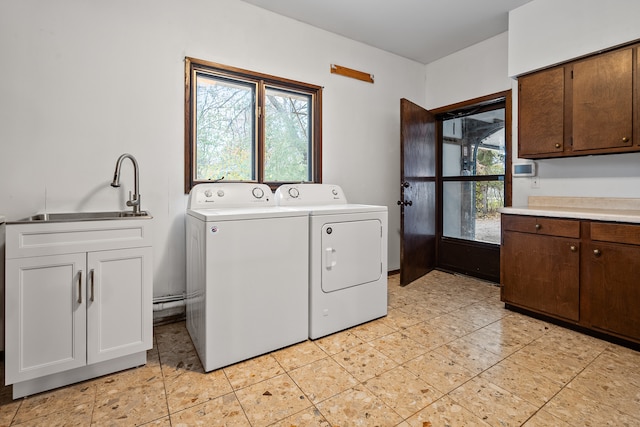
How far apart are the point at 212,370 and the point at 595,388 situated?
2095 millimetres

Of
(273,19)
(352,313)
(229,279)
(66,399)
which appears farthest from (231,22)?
(66,399)

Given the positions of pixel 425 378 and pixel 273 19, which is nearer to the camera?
pixel 425 378

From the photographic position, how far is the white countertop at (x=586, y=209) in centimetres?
215

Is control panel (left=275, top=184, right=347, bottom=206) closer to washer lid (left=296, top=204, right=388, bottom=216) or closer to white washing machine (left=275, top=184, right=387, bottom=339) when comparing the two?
white washing machine (left=275, top=184, right=387, bottom=339)

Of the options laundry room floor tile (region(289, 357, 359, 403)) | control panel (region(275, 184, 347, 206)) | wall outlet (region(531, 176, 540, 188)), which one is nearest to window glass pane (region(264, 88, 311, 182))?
control panel (region(275, 184, 347, 206))

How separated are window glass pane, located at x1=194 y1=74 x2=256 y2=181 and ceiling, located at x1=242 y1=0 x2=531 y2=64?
809 millimetres

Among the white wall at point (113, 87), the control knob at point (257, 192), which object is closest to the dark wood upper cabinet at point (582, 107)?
the white wall at point (113, 87)

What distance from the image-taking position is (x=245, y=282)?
1.96 metres

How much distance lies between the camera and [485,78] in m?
3.53

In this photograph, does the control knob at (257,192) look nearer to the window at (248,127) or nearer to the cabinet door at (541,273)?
the window at (248,127)

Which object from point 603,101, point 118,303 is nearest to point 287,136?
point 118,303

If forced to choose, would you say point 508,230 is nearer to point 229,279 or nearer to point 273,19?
point 229,279

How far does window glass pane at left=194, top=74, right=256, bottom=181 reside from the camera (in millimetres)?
2688

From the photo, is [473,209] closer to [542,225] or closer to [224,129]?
[542,225]
